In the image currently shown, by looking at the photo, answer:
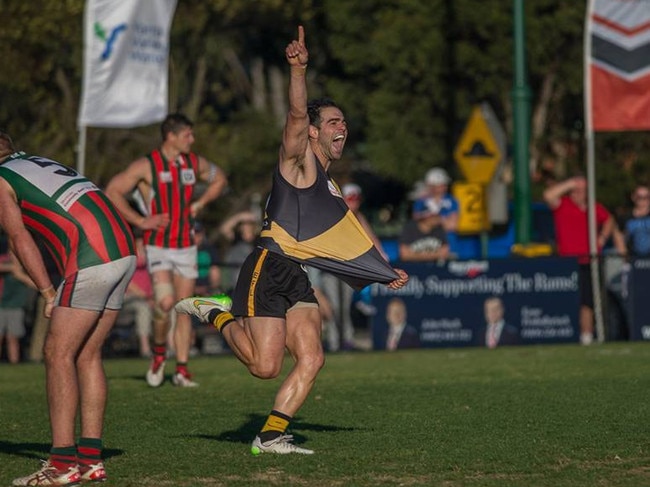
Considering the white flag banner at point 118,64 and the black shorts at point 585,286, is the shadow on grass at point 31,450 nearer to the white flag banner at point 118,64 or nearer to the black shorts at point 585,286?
the white flag banner at point 118,64

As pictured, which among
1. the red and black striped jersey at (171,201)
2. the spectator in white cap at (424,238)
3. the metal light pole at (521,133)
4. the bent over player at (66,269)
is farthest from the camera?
the metal light pole at (521,133)

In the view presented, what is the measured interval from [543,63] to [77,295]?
2397 cm

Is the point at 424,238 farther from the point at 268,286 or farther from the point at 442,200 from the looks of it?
the point at 268,286

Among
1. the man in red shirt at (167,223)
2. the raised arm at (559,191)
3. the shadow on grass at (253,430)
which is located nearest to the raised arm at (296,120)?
the shadow on grass at (253,430)

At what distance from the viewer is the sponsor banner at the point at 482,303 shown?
1948 cm

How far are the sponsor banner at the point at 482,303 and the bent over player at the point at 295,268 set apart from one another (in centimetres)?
1003

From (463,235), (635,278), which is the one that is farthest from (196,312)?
(463,235)

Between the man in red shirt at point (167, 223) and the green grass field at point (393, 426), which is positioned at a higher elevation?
the man in red shirt at point (167, 223)

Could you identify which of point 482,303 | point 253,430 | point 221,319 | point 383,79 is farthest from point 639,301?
point 383,79

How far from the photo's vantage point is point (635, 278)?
63.4 ft

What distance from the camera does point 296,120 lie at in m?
8.67

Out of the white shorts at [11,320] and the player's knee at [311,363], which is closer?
the player's knee at [311,363]

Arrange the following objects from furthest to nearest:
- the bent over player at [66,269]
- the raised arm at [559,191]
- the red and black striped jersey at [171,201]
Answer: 1. the raised arm at [559,191]
2. the red and black striped jersey at [171,201]
3. the bent over player at [66,269]

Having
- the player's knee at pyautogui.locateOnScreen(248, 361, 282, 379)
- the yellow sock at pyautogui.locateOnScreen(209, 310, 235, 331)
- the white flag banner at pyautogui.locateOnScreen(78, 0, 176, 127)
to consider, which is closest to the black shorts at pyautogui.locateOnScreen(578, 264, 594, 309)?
the white flag banner at pyautogui.locateOnScreen(78, 0, 176, 127)
